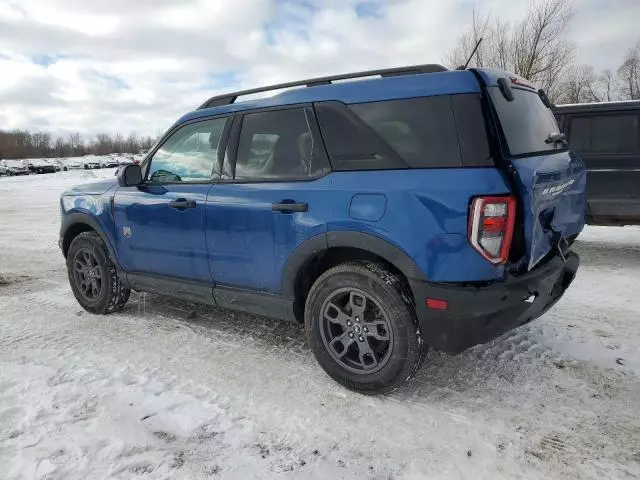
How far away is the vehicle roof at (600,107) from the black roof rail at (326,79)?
4198 mm

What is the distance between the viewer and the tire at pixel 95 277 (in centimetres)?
450

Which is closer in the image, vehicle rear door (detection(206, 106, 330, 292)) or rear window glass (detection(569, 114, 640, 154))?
vehicle rear door (detection(206, 106, 330, 292))

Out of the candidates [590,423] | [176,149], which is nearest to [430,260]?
[590,423]

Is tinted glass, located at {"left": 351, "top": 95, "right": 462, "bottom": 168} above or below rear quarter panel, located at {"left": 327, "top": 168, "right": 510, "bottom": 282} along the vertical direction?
above

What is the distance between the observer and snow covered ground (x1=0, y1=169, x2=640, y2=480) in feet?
7.73

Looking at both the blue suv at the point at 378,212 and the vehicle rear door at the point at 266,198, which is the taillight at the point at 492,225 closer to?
the blue suv at the point at 378,212

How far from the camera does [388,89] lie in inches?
114

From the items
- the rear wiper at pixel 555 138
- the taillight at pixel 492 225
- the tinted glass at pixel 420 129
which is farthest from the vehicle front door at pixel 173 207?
the rear wiper at pixel 555 138

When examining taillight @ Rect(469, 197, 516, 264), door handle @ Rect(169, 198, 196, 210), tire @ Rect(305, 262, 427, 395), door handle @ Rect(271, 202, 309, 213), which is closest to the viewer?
taillight @ Rect(469, 197, 516, 264)

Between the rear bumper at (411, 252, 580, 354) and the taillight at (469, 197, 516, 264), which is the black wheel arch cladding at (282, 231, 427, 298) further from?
the taillight at (469, 197, 516, 264)

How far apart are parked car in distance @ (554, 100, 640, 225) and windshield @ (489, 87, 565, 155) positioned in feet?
11.3

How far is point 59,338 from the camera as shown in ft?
13.1

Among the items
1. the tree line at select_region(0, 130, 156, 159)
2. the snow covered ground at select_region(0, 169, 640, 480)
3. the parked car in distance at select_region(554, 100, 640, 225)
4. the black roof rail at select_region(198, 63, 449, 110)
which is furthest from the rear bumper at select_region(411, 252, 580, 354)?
the tree line at select_region(0, 130, 156, 159)

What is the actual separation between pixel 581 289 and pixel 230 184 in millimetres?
3921
